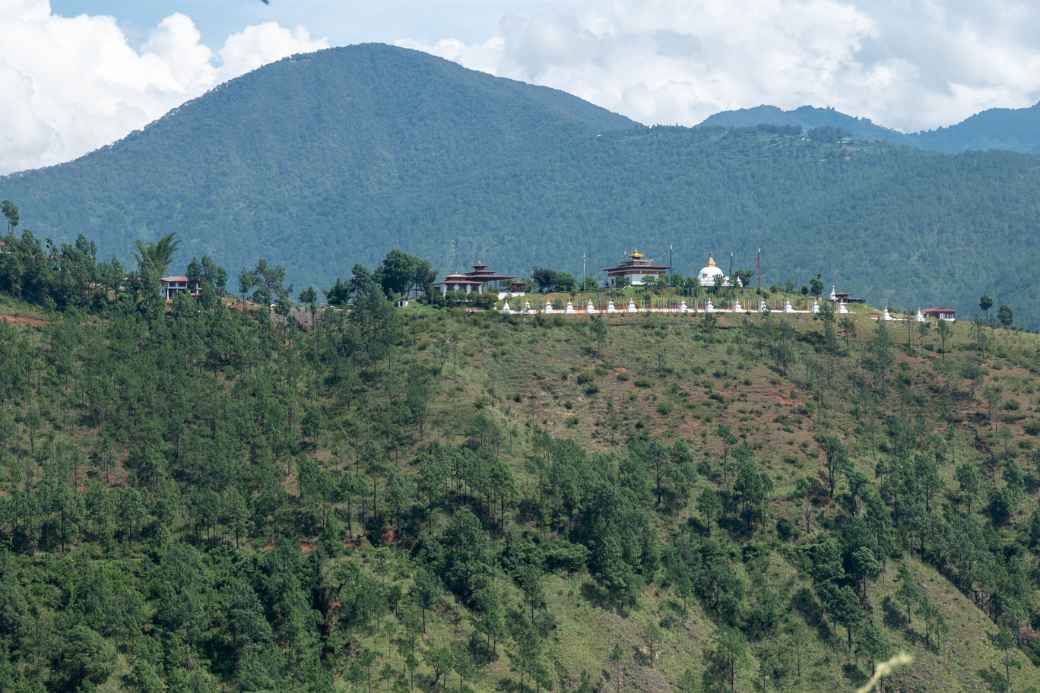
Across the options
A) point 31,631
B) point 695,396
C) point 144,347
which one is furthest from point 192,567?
point 695,396

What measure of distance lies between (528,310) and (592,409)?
2135 cm

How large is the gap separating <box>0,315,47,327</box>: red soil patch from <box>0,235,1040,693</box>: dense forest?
506mm

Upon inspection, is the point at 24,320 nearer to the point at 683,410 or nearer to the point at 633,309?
the point at 683,410

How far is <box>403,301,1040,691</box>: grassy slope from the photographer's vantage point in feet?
279

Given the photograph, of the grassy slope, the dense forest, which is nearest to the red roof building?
the dense forest

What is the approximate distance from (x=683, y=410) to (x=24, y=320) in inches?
2088

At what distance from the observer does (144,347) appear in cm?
10631

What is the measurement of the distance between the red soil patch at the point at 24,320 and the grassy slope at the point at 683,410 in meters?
31.1

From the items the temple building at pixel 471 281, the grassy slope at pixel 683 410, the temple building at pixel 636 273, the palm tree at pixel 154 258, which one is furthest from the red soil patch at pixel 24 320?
the temple building at pixel 636 273

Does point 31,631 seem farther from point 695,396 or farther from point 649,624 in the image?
point 695,396

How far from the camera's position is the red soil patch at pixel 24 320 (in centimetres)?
10925

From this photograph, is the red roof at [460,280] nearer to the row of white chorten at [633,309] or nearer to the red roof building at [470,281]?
the red roof building at [470,281]

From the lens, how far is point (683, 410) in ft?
365

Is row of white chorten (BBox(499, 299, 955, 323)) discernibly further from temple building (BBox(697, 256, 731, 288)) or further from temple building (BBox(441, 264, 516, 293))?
temple building (BBox(441, 264, 516, 293))
